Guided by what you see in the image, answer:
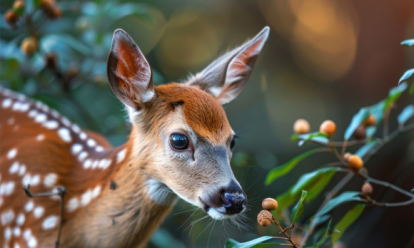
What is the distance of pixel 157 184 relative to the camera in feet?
7.52

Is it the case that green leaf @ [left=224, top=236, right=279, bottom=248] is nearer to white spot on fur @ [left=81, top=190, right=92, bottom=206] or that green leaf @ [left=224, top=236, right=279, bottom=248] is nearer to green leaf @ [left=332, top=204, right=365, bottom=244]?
green leaf @ [left=332, top=204, right=365, bottom=244]

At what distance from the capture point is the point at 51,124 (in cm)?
293

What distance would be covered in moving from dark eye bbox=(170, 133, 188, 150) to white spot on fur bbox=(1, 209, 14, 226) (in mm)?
888

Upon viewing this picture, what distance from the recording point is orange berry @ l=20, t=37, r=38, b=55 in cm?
316

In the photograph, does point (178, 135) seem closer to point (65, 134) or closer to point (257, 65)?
point (65, 134)

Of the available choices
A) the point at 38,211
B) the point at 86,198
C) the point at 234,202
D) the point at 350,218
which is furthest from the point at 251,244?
the point at 38,211

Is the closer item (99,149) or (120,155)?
(120,155)

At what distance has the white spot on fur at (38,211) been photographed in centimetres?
247

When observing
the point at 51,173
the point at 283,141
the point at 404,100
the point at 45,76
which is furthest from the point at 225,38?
the point at 51,173

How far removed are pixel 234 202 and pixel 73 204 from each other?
0.84 m

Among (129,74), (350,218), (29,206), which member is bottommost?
(29,206)

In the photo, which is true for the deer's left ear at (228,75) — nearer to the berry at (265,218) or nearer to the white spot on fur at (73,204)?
the white spot on fur at (73,204)

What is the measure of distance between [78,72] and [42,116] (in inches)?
17.9

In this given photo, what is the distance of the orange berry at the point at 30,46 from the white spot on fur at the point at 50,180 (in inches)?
35.9
